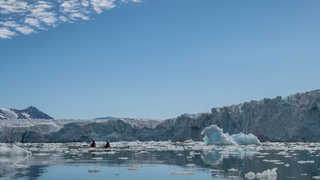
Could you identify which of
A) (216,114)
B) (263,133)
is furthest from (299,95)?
(216,114)

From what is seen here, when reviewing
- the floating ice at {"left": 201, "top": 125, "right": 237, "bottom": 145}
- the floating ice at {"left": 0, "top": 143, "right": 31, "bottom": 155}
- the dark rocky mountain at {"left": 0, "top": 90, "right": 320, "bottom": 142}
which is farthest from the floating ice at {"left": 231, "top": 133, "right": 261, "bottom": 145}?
the floating ice at {"left": 0, "top": 143, "right": 31, "bottom": 155}

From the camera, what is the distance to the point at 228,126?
46.8 m

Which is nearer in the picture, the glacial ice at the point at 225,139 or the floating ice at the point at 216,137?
the glacial ice at the point at 225,139

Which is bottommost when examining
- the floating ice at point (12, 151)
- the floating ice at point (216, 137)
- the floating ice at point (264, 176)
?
the floating ice at point (264, 176)

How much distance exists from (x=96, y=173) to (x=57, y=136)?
46.8 m

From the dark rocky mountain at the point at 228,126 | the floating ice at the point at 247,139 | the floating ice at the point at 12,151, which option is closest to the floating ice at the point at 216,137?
the floating ice at the point at 247,139

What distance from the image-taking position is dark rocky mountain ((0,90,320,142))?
125 feet

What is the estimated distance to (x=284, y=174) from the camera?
10.3 metres

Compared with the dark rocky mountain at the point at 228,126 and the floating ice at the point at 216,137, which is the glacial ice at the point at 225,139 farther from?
the dark rocky mountain at the point at 228,126

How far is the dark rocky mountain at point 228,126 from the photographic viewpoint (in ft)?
125

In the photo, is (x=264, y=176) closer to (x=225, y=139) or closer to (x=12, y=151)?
(x=12, y=151)

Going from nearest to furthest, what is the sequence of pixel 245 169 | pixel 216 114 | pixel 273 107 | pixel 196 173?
pixel 196 173 < pixel 245 169 < pixel 273 107 < pixel 216 114

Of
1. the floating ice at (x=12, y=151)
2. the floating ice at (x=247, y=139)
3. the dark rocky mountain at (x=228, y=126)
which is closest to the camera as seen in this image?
the floating ice at (x=12, y=151)

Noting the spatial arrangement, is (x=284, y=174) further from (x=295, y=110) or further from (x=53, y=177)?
(x=295, y=110)
